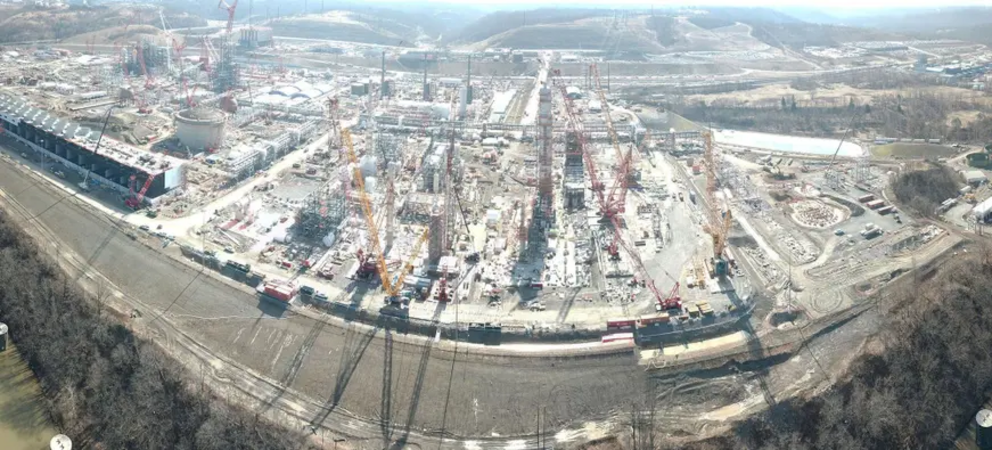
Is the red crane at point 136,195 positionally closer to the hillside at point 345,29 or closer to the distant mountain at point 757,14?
the hillside at point 345,29

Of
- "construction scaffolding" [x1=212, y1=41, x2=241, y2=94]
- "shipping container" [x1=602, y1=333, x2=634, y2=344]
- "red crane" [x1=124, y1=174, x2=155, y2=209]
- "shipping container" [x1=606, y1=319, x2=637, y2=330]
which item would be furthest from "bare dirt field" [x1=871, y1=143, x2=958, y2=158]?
"construction scaffolding" [x1=212, y1=41, x2=241, y2=94]

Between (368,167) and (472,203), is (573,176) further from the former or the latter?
(368,167)

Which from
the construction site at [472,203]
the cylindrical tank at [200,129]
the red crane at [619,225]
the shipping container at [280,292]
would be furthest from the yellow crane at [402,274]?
the cylindrical tank at [200,129]

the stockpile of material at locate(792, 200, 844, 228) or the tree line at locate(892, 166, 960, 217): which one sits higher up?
the tree line at locate(892, 166, 960, 217)

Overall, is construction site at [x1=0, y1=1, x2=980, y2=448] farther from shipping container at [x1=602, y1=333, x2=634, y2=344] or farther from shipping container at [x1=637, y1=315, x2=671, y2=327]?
shipping container at [x1=637, y1=315, x2=671, y2=327]

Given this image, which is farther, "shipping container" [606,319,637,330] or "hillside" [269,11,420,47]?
"hillside" [269,11,420,47]

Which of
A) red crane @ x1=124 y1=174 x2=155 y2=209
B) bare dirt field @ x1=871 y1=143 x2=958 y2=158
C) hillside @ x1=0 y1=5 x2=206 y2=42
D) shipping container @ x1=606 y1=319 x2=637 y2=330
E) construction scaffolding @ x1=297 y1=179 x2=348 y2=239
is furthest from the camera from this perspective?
hillside @ x1=0 y1=5 x2=206 y2=42

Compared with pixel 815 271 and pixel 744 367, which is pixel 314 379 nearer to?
pixel 744 367
